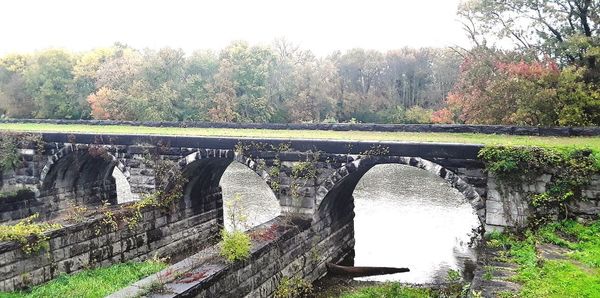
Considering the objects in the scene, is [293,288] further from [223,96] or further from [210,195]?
[223,96]

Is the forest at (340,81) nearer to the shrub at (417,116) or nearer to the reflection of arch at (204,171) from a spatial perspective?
the shrub at (417,116)

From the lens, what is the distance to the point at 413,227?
23938 millimetres

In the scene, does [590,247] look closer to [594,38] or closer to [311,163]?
[311,163]

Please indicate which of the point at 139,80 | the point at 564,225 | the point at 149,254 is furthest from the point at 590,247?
the point at 139,80

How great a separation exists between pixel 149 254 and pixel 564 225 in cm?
1379

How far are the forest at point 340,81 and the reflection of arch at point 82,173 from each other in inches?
551

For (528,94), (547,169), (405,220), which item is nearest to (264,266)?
(547,169)

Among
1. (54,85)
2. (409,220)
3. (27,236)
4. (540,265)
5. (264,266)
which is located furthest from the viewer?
(54,85)

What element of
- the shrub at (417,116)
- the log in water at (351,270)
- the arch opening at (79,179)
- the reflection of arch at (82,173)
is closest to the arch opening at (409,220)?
the log in water at (351,270)

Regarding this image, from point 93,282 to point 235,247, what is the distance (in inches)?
198

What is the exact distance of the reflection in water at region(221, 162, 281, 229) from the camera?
1024 inches

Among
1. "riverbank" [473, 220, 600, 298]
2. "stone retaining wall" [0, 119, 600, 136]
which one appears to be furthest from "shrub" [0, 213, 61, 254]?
"riverbank" [473, 220, 600, 298]

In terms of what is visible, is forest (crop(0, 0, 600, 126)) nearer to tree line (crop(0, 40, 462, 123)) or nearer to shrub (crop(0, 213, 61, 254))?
tree line (crop(0, 40, 462, 123))

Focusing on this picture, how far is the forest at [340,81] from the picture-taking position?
72.1 ft
